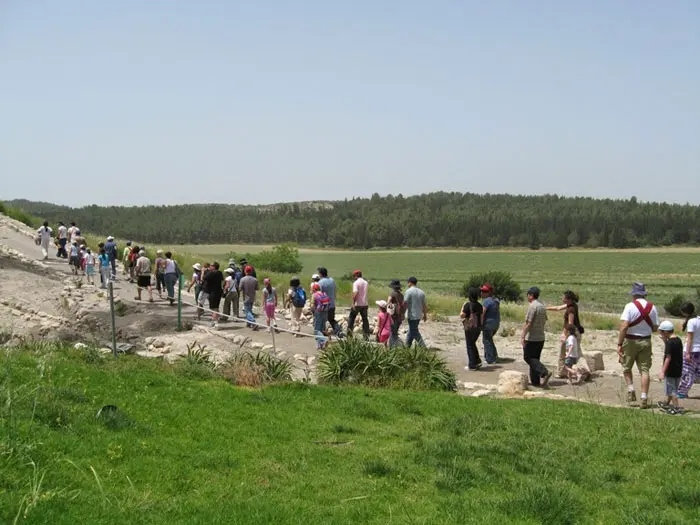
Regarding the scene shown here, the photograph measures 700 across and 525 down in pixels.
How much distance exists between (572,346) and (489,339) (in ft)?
8.19

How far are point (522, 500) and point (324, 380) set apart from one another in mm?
6457

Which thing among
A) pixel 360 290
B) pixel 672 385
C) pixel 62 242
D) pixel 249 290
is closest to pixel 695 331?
pixel 672 385

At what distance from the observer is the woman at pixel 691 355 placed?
1042 centimetres

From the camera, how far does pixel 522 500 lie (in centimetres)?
589

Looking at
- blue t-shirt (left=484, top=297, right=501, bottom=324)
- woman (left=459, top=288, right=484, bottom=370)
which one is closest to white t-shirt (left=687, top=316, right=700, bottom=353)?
woman (left=459, top=288, right=484, bottom=370)

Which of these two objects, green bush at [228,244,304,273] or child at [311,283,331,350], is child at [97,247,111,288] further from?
green bush at [228,244,304,273]

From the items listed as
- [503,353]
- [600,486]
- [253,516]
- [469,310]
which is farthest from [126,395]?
[503,353]

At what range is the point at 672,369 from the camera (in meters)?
10.1

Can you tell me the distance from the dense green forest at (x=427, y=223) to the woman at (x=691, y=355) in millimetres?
122324

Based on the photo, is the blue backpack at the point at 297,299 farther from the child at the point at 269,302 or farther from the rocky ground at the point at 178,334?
the rocky ground at the point at 178,334

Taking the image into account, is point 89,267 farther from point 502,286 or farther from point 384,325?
point 502,286

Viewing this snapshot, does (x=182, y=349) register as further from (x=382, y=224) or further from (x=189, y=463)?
(x=382, y=224)

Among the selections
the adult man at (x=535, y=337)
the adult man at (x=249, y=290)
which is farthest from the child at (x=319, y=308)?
the adult man at (x=535, y=337)

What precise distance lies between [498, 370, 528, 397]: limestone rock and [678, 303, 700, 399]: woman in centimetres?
244
